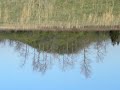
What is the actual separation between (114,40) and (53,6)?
3574mm

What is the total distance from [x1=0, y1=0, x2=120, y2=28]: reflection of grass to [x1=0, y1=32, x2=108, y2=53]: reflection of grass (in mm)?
601

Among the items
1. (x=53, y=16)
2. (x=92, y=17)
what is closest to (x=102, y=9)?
(x=92, y=17)

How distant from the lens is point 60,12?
751 inches

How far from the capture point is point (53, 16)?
18797 mm

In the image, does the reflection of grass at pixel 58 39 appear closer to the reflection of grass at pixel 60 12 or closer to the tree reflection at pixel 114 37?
the tree reflection at pixel 114 37

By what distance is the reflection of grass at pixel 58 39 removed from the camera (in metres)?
17.0

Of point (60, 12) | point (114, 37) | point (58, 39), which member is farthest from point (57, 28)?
point (114, 37)

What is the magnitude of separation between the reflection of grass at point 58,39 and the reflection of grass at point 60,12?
601 millimetres

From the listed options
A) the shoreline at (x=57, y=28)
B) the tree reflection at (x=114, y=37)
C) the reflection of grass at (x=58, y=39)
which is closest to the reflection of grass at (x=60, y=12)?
the shoreline at (x=57, y=28)

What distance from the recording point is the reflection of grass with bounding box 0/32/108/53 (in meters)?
17.0

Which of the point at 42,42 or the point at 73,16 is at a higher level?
the point at 73,16

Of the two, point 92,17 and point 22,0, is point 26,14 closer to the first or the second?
point 22,0

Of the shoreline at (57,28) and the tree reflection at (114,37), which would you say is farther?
the shoreline at (57,28)

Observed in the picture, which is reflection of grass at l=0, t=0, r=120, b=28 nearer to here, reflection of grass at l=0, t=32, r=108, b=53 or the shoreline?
the shoreline
